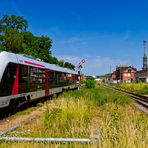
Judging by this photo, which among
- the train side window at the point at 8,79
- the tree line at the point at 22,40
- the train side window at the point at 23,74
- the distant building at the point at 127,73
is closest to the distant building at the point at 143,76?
the distant building at the point at 127,73

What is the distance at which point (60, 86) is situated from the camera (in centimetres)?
3634

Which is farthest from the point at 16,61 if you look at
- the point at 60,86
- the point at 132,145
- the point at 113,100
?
the point at 60,86

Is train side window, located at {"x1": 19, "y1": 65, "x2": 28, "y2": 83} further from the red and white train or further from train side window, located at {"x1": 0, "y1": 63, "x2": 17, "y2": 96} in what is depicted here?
train side window, located at {"x1": 0, "y1": 63, "x2": 17, "y2": 96}

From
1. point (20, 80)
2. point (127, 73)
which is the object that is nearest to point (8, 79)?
point (20, 80)

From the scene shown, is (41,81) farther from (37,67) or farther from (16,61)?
(16,61)

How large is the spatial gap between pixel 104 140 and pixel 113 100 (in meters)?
19.3

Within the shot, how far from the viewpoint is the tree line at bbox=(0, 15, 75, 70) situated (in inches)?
3125

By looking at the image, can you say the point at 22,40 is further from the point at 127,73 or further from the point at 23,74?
the point at 127,73

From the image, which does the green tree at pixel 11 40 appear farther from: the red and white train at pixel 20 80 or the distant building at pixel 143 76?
the distant building at pixel 143 76

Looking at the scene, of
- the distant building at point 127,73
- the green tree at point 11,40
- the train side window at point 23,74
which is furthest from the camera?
the distant building at point 127,73

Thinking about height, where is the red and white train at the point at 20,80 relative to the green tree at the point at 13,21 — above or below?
below

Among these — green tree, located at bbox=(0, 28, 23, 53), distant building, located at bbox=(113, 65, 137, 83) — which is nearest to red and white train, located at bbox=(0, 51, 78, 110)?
green tree, located at bbox=(0, 28, 23, 53)

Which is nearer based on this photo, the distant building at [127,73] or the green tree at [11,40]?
the green tree at [11,40]

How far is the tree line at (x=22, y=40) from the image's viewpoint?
260 feet
